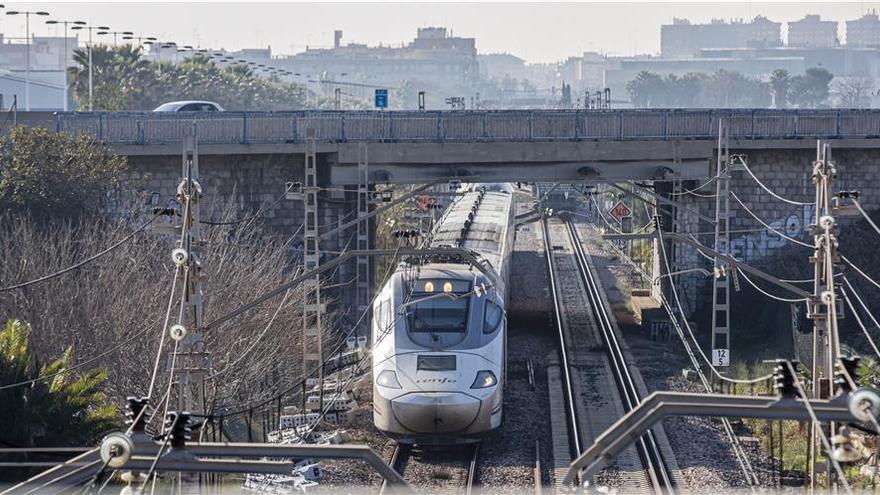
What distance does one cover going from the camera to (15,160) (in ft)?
121

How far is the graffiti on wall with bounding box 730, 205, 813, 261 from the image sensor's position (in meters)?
42.2

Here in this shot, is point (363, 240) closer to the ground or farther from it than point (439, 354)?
farther from it

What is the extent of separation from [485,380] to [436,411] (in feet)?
3.37

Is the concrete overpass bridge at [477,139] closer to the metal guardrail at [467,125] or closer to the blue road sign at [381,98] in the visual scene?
the metal guardrail at [467,125]

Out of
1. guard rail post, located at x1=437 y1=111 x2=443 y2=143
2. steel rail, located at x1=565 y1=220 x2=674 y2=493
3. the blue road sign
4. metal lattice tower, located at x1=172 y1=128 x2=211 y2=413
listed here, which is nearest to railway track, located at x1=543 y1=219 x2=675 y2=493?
steel rail, located at x1=565 y1=220 x2=674 y2=493

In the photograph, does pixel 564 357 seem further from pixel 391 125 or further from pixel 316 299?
pixel 391 125

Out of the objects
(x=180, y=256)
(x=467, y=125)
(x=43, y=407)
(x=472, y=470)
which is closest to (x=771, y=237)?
(x=467, y=125)

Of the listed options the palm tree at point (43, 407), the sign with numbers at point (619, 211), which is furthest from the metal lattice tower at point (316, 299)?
the sign with numbers at point (619, 211)

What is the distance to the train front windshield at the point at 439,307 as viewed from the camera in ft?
80.6

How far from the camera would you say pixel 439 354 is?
941 inches

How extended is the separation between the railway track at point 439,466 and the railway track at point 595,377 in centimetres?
181

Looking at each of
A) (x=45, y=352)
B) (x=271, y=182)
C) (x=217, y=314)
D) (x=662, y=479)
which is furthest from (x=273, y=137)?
(x=662, y=479)

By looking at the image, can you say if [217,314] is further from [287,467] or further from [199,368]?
[287,467]

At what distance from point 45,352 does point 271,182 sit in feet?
47.5
